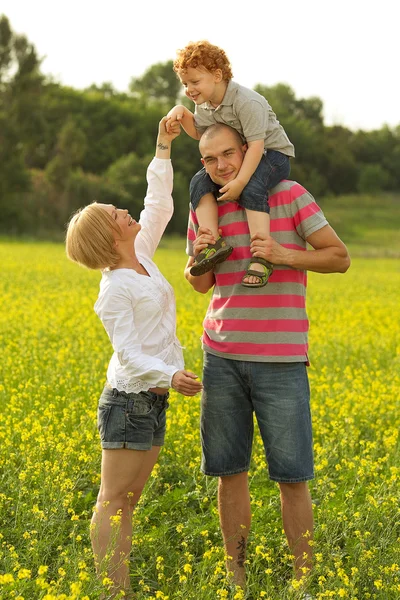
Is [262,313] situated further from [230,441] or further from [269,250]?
[230,441]

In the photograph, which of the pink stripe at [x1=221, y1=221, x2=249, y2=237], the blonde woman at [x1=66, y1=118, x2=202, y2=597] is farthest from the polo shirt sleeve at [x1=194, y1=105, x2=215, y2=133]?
the blonde woman at [x1=66, y1=118, x2=202, y2=597]

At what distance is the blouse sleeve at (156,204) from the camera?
453 cm

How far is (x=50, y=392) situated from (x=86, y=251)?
12.2 ft

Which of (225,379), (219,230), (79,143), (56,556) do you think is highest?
(79,143)

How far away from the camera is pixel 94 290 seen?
62.2 feet

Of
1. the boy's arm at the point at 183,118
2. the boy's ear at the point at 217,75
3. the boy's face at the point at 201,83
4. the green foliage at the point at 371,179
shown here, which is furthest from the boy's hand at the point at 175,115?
the green foliage at the point at 371,179

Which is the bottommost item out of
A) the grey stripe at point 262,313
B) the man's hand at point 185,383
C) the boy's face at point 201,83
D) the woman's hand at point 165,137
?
the man's hand at point 185,383

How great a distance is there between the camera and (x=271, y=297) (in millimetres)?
4148

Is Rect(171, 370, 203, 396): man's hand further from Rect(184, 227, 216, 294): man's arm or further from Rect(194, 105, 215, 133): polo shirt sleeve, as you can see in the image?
Rect(194, 105, 215, 133): polo shirt sleeve

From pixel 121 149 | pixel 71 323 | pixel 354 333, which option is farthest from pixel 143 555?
pixel 121 149

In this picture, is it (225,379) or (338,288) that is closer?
(225,379)

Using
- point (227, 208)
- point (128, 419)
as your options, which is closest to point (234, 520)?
point (128, 419)

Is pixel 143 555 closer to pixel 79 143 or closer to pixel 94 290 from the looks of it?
pixel 94 290

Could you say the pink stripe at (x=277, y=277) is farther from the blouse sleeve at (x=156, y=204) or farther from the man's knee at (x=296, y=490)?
the man's knee at (x=296, y=490)
